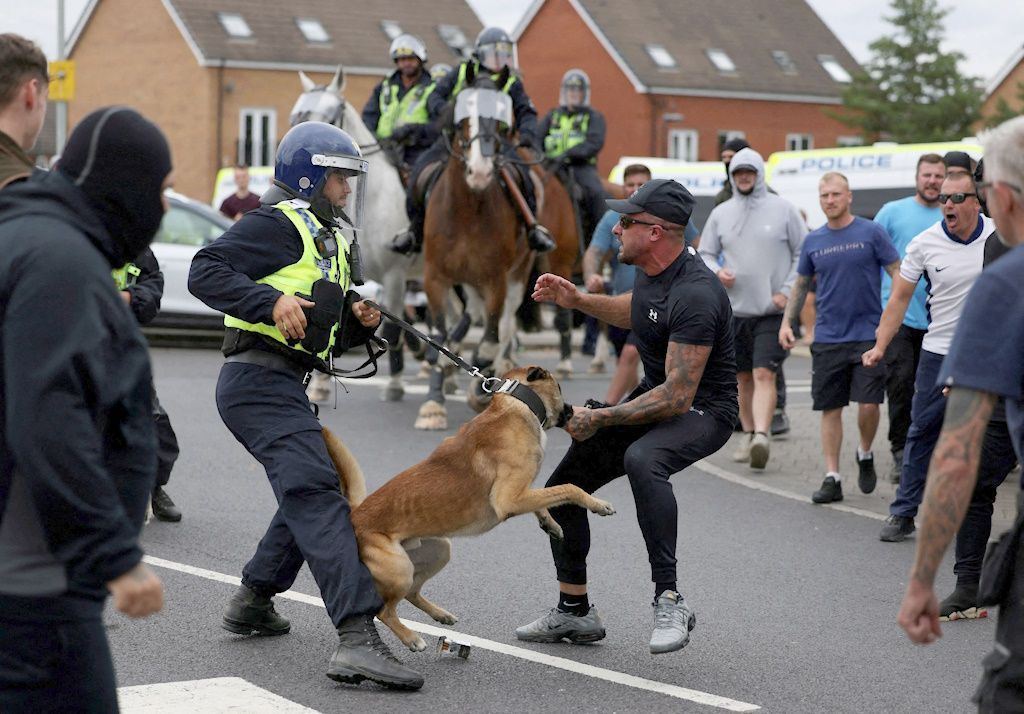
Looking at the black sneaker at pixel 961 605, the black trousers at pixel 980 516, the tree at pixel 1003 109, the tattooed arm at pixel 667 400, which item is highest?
the tree at pixel 1003 109

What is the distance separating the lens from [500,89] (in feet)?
43.8

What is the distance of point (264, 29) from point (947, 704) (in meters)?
49.5

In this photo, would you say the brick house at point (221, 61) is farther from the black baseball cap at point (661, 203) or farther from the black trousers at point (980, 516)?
the black baseball cap at point (661, 203)

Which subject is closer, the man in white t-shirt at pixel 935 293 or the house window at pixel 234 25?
the man in white t-shirt at pixel 935 293

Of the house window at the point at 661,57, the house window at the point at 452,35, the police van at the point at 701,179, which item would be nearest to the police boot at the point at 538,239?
the police van at the point at 701,179

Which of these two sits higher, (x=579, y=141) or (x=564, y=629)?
(x=579, y=141)

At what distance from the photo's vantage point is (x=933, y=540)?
3.43 metres

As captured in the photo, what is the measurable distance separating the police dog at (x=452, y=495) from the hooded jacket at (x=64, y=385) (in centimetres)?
252

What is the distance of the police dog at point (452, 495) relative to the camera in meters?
5.71

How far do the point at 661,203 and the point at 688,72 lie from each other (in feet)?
162

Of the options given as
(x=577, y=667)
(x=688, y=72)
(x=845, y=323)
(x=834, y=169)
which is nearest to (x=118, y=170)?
(x=577, y=667)

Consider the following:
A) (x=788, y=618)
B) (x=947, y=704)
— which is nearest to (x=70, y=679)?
(x=947, y=704)

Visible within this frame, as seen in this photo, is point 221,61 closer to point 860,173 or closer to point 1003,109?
point 1003,109

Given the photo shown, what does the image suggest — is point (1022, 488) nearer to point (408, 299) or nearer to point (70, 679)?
point (70, 679)
